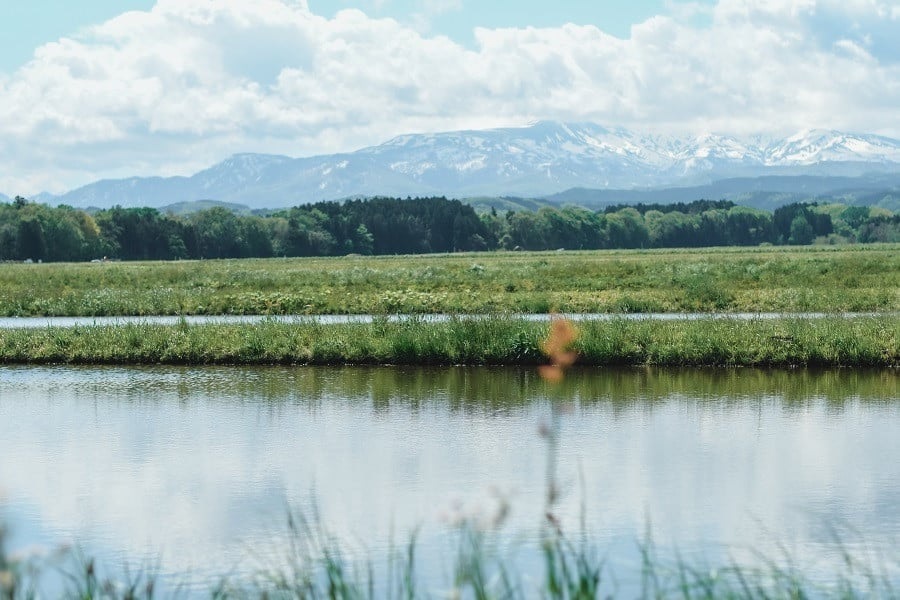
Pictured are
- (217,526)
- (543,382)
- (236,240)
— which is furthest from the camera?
(236,240)

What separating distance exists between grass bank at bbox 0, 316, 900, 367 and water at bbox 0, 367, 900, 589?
1053 mm

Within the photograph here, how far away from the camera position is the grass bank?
80.4ft

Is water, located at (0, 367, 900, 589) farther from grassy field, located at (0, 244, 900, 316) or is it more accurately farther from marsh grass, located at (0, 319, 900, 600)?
grassy field, located at (0, 244, 900, 316)

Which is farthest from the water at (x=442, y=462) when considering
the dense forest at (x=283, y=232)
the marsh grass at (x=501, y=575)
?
the dense forest at (x=283, y=232)

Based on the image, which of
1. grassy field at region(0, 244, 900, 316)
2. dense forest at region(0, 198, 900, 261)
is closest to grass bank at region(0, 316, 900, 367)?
grassy field at region(0, 244, 900, 316)

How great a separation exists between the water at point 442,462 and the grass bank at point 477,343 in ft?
3.46

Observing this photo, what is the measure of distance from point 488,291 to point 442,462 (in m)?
33.2

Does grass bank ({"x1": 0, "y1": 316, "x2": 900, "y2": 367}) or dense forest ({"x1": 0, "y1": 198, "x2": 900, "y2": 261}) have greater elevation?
dense forest ({"x1": 0, "y1": 198, "x2": 900, "y2": 261})

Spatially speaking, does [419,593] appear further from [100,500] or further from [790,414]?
[790,414]

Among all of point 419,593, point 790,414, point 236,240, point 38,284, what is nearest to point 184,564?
point 419,593

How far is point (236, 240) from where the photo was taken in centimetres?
15050

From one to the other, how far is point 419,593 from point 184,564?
8.29 ft

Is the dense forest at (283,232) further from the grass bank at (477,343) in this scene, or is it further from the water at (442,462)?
the water at (442,462)

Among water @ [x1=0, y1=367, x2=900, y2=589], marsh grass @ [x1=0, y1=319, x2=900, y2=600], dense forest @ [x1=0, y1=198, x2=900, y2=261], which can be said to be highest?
dense forest @ [x1=0, y1=198, x2=900, y2=261]
